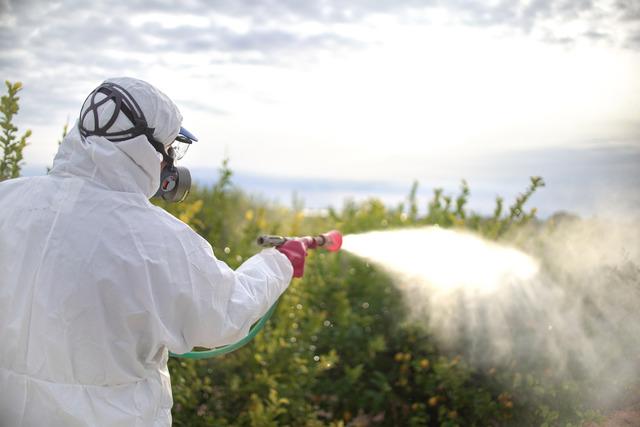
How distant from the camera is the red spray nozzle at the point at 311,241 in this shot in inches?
105

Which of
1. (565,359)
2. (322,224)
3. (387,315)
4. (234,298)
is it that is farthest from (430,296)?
(234,298)

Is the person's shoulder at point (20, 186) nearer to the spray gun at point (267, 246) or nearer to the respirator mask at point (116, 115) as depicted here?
the respirator mask at point (116, 115)

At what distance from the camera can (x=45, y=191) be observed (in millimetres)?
2111

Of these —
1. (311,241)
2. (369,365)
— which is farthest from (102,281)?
(369,365)

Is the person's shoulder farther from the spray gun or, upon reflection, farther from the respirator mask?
the spray gun

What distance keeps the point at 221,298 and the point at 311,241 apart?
0.76m

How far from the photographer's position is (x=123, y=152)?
2104mm

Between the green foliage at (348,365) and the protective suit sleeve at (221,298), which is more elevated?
the protective suit sleeve at (221,298)

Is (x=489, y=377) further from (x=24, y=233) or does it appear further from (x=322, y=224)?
(x=24, y=233)

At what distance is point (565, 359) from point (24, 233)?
2.62m

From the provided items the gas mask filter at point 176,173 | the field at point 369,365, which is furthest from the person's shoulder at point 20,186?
the field at point 369,365

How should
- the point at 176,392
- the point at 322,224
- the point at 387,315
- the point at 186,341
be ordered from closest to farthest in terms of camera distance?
the point at 186,341 → the point at 176,392 → the point at 387,315 → the point at 322,224

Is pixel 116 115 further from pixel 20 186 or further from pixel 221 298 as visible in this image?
pixel 221 298

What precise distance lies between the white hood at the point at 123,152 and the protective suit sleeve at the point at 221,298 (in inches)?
12.6
